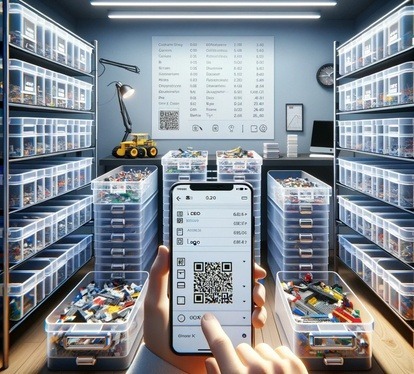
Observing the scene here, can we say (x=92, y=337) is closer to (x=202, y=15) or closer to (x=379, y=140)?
(x=379, y=140)

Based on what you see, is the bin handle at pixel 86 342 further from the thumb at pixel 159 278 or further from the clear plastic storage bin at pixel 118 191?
the thumb at pixel 159 278

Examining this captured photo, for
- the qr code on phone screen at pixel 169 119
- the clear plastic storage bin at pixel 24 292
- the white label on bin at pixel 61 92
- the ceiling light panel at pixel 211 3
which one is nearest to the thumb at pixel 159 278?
the clear plastic storage bin at pixel 24 292

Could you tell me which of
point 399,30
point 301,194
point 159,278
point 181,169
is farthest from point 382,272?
point 159,278

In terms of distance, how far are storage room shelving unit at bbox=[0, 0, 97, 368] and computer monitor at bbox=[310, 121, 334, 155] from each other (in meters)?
2.19

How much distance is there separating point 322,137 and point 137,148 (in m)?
1.88

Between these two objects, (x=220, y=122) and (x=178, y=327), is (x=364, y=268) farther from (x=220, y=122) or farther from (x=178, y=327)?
(x=178, y=327)

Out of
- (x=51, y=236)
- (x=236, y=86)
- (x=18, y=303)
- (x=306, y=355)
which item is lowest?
(x=306, y=355)

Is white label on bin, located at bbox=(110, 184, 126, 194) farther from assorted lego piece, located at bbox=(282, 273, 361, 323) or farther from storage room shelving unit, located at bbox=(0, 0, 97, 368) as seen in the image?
assorted lego piece, located at bbox=(282, 273, 361, 323)

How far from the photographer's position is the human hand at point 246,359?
577 millimetres

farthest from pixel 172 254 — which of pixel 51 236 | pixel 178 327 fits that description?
pixel 51 236

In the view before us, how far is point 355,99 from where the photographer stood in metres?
3.60

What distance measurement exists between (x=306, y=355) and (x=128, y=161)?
249cm

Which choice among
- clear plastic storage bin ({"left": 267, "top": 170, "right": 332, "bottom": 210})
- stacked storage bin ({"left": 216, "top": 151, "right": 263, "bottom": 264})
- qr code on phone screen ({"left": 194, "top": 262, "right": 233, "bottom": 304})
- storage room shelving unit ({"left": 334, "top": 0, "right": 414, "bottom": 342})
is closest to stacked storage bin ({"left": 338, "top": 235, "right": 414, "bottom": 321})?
storage room shelving unit ({"left": 334, "top": 0, "right": 414, "bottom": 342})

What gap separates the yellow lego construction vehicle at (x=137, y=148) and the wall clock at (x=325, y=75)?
1872mm
